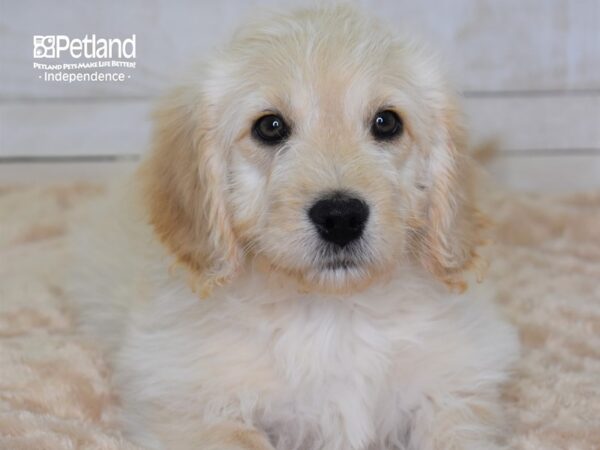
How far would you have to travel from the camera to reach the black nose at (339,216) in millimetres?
1964

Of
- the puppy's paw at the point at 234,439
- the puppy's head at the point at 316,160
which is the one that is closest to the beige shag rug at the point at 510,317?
the puppy's paw at the point at 234,439

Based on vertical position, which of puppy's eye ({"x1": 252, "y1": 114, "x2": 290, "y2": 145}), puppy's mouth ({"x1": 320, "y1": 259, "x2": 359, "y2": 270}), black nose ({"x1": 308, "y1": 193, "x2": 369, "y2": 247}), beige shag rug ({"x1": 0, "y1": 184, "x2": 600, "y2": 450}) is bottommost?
beige shag rug ({"x1": 0, "y1": 184, "x2": 600, "y2": 450})

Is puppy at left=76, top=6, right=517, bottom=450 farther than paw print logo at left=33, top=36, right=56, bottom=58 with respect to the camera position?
No

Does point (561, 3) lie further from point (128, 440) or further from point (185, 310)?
point (128, 440)

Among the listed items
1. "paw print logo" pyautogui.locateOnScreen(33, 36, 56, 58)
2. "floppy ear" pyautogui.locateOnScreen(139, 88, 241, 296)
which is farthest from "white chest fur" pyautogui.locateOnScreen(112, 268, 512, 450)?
"paw print logo" pyautogui.locateOnScreen(33, 36, 56, 58)

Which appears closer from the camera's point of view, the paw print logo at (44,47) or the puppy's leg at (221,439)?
the puppy's leg at (221,439)

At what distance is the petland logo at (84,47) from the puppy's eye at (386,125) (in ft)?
7.33

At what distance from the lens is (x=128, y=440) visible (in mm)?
2234

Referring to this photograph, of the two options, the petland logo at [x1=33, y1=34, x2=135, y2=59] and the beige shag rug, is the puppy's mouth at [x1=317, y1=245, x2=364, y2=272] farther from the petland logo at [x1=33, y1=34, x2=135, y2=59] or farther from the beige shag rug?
the petland logo at [x1=33, y1=34, x2=135, y2=59]

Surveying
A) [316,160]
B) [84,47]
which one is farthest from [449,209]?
[84,47]

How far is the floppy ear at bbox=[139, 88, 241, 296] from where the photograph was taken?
2223mm

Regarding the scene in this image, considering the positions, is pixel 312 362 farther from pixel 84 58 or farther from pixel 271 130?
pixel 84 58

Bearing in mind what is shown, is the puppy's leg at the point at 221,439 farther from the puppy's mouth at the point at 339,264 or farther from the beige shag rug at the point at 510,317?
the puppy's mouth at the point at 339,264

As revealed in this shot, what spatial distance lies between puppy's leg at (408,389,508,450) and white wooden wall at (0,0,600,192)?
2277 mm
